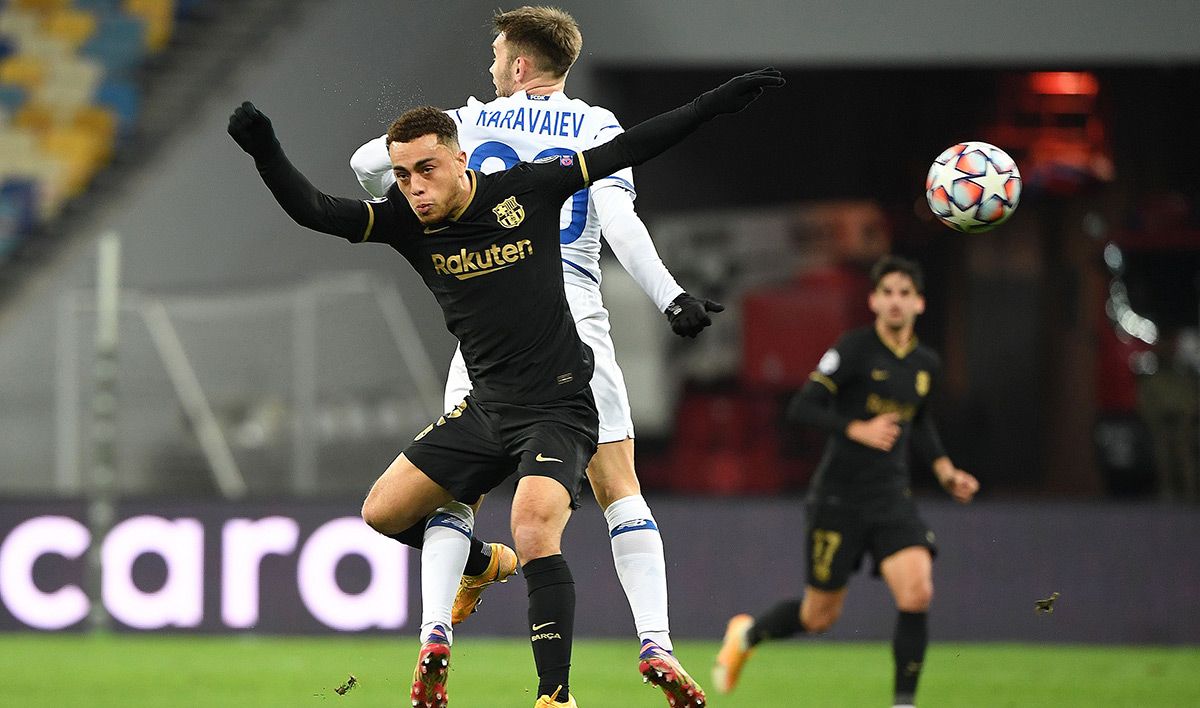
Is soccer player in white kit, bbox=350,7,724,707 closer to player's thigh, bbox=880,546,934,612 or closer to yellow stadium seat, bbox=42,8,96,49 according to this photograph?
player's thigh, bbox=880,546,934,612

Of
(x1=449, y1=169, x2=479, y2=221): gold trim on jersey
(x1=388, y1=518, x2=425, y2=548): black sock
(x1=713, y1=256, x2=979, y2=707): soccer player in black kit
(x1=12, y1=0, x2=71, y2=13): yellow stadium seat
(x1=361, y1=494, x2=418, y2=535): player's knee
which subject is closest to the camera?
(x1=449, y1=169, x2=479, y2=221): gold trim on jersey

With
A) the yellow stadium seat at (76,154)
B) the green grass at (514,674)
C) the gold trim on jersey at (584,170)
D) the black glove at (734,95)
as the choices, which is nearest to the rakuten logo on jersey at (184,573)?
the green grass at (514,674)

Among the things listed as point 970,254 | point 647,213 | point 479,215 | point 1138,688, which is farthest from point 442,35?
point 970,254

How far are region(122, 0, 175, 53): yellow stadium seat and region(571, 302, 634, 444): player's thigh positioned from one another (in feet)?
25.9

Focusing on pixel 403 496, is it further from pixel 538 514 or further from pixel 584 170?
pixel 584 170

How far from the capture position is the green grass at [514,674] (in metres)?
7.02

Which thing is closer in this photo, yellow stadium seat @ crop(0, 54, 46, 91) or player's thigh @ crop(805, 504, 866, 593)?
player's thigh @ crop(805, 504, 866, 593)

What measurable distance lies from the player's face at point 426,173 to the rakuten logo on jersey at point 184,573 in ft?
17.2

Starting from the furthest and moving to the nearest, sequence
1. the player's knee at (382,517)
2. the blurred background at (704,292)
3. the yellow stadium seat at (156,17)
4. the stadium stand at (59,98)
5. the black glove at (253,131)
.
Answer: the yellow stadium seat at (156,17)
the stadium stand at (59,98)
the blurred background at (704,292)
the player's knee at (382,517)
the black glove at (253,131)

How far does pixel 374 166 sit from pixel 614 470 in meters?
1.14

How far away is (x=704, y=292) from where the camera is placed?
12641 mm

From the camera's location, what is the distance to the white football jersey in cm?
510

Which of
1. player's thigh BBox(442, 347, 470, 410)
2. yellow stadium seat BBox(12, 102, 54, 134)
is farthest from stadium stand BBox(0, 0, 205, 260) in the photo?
player's thigh BBox(442, 347, 470, 410)

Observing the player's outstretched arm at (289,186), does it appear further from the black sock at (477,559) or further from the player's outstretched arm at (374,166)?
the black sock at (477,559)
